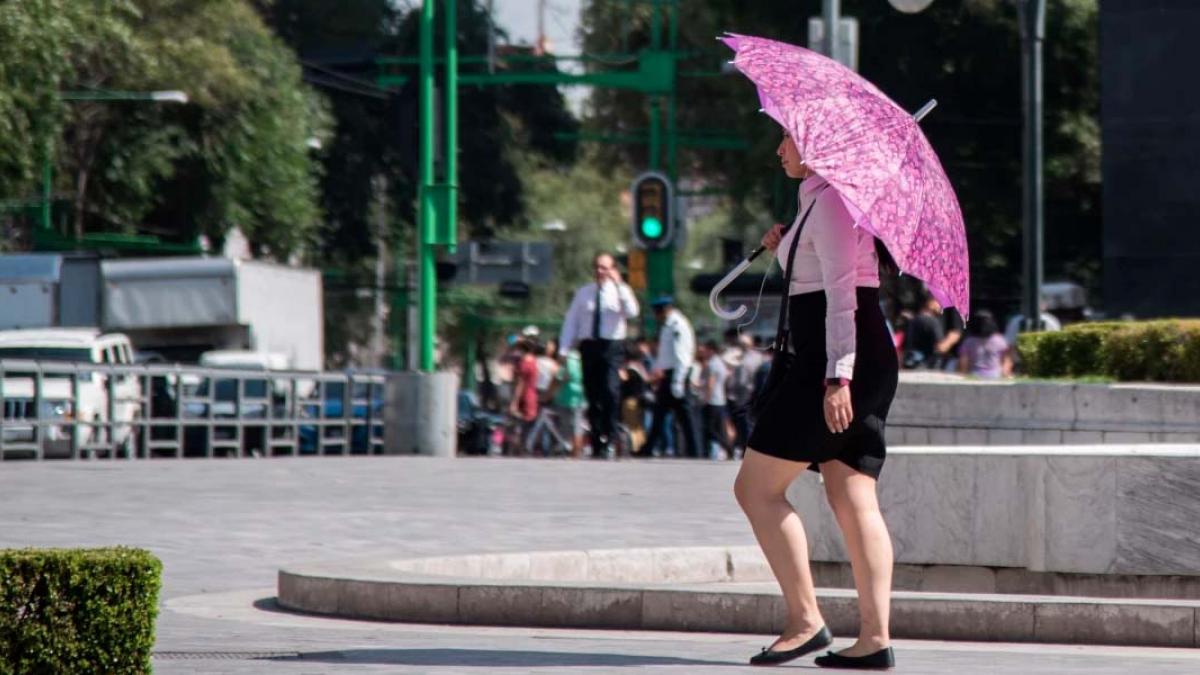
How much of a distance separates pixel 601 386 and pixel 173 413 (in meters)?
6.68

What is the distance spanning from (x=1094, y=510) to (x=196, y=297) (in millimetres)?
26505

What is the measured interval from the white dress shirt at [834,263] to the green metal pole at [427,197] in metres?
14.2

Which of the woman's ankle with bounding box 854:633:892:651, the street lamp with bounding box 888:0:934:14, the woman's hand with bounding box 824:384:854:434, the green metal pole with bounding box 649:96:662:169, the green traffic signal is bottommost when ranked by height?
the woman's ankle with bounding box 854:633:892:651

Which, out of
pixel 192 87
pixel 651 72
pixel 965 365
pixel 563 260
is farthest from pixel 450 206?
pixel 563 260

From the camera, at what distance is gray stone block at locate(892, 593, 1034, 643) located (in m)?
7.96

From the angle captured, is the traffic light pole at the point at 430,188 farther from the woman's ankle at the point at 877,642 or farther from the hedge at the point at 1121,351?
the woman's ankle at the point at 877,642

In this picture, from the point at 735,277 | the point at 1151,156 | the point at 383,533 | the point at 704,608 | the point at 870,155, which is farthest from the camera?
the point at 1151,156

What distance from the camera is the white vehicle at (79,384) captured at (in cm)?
2452

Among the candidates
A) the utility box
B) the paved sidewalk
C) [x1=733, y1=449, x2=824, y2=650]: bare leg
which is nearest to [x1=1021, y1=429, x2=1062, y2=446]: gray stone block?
the paved sidewalk

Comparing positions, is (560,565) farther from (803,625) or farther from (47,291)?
(47,291)

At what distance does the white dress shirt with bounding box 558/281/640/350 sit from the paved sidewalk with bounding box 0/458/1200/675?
1198mm

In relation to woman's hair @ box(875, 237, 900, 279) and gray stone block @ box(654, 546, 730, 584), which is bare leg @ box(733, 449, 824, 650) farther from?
gray stone block @ box(654, 546, 730, 584)

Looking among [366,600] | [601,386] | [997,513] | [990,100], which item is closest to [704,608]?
[366,600]

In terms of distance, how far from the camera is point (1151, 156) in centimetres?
2142
